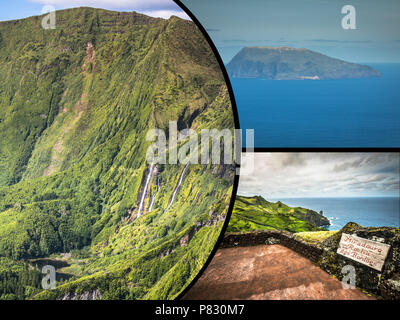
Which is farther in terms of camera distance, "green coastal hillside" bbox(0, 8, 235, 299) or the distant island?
the distant island

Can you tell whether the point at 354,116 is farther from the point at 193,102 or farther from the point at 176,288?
the point at 176,288
